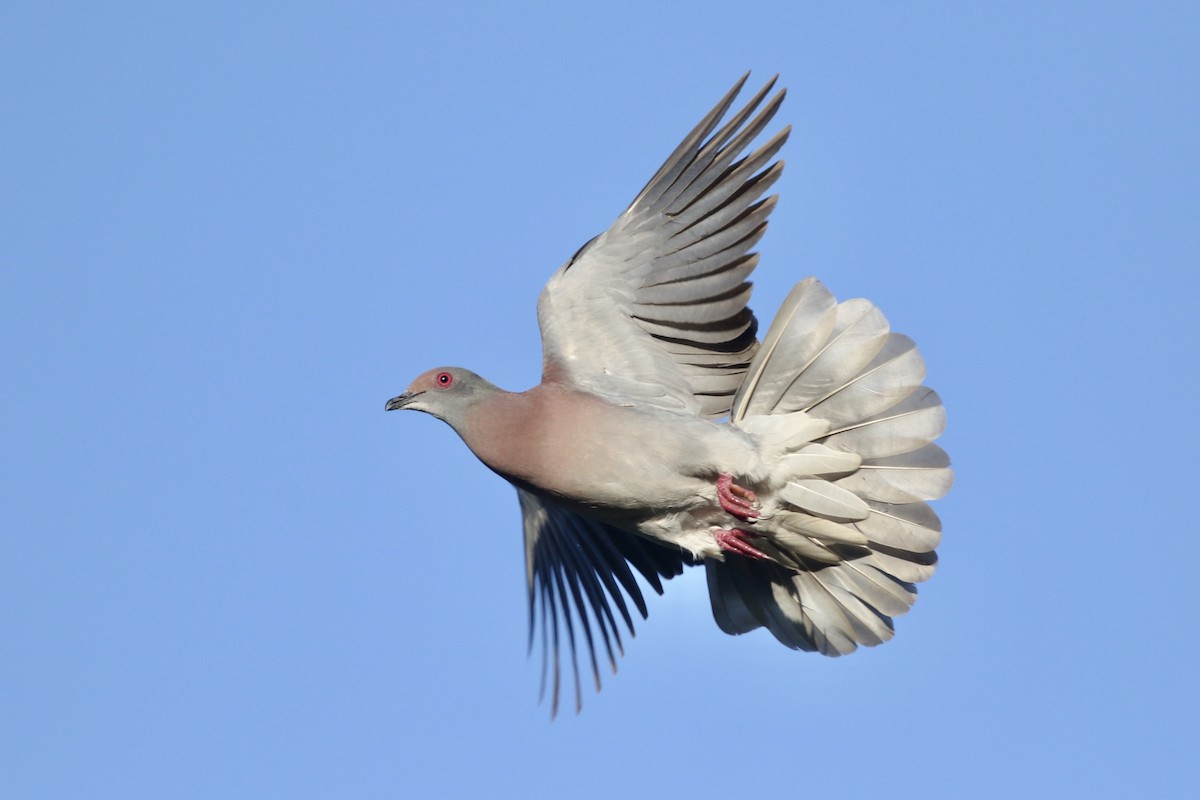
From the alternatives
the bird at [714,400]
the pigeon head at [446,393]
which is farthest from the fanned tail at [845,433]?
the pigeon head at [446,393]

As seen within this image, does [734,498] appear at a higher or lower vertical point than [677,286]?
lower

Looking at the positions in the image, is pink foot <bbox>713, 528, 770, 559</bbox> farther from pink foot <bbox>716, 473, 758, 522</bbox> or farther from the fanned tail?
pink foot <bbox>716, 473, 758, 522</bbox>

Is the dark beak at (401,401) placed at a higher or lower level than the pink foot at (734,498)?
higher

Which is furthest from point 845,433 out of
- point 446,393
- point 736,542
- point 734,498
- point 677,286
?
point 446,393

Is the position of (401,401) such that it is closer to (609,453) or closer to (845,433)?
(609,453)

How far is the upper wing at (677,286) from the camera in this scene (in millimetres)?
7543

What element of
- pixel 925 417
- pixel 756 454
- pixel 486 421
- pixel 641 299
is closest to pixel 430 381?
pixel 486 421

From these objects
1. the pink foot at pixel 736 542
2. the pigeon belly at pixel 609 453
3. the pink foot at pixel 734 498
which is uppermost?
the pigeon belly at pixel 609 453

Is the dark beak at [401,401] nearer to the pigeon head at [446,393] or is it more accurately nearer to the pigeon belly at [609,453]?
the pigeon head at [446,393]

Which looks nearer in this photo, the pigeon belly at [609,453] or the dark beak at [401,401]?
the pigeon belly at [609,453]

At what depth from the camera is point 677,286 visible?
7.77m

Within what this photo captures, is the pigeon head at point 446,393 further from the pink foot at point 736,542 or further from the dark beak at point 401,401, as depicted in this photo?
the pink foot at point 736,542

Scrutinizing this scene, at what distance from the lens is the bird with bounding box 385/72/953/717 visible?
7.61 metres

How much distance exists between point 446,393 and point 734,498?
1505mm
